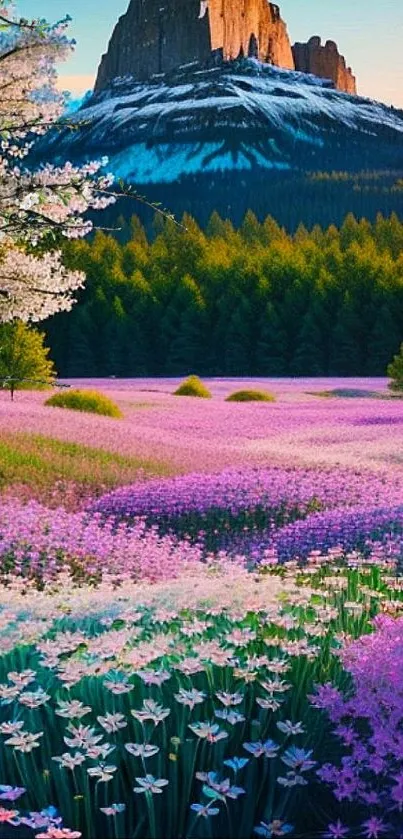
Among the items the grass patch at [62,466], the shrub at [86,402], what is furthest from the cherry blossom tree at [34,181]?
the shrub at [86,402]

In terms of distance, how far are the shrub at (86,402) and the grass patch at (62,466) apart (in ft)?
30.5

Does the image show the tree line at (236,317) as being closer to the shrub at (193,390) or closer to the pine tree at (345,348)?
the pine tree at (345,348)

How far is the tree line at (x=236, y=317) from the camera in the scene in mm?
74625

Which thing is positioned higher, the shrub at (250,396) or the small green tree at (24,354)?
the small green tree at (24,354)

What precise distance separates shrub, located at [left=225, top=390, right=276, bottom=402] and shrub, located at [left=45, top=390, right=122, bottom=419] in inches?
392

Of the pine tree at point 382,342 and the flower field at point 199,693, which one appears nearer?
the flower field at point 199,693

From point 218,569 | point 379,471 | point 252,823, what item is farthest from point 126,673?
point 379,471

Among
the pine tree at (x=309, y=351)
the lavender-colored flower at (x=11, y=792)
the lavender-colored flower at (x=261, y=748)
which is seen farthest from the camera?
the pine tree at (x=309, y=351)

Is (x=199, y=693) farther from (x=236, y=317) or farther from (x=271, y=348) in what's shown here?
(x=236, y=317)

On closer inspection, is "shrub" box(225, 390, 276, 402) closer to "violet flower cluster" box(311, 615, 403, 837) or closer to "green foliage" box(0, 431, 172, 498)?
"green foliage" box(0, 431, 172, 498)

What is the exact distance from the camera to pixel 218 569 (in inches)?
376

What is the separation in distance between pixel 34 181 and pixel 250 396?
27434mm

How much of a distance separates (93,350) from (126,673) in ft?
234

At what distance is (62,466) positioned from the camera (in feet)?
53.9
